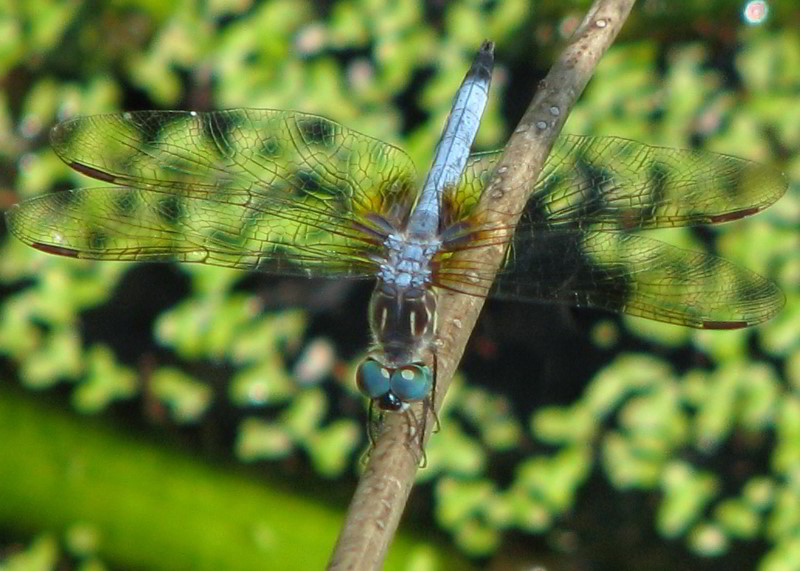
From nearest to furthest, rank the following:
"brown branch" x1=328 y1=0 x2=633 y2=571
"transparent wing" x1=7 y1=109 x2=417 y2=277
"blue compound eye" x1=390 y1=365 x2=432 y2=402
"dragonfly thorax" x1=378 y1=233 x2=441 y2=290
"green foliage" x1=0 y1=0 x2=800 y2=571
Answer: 1. "brown branch" x1=328 y1=0 x2=633 y2=571
2. "blue compound eye" x1=390 y1=365 x2=432 y2=402
3. "dragonfly thorax" x1=378 y1=233 x2=441 y2=290
4. "transparent wing" x1=7 y1=109 x2=417 y2=277
5. "green foliage" x1=0 y1=0 x2=800 y2=571

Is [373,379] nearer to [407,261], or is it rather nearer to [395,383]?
[395,383]

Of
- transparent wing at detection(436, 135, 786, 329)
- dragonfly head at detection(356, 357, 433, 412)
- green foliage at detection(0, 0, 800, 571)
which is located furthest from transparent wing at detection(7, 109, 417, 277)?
green foliage at detection(0, 0, 800, 571)

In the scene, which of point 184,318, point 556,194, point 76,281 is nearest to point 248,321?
point 184,318

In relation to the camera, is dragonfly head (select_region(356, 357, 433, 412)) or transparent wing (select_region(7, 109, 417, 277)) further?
transparent wing (select_region(7, 109, 417, 277))

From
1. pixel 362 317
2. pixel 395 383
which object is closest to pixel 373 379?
pixel 395 383

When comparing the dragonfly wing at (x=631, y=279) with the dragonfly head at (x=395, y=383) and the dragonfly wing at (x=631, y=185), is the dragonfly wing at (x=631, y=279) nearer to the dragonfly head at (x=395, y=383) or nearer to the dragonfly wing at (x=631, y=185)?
the dragonfly wing at (x=631, y=185)

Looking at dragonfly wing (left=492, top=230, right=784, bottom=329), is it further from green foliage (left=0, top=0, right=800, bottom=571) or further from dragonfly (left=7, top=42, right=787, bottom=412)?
green foliage (left=0, top=0, right=800, bottom=571)
